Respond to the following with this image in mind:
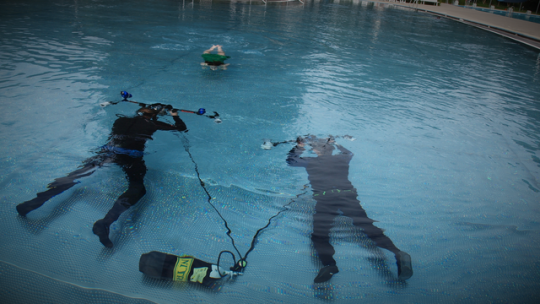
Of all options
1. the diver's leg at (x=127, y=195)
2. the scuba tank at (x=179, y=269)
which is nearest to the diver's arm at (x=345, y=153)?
the scuba tank at (x=179, y=269)

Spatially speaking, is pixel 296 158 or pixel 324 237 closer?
pixel 324 237

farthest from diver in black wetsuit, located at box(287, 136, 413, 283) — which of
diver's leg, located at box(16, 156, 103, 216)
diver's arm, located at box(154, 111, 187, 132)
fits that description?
diver's leg, located at box(16, 156, 103, 216)

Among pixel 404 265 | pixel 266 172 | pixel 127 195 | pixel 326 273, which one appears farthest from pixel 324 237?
pixel 127 195

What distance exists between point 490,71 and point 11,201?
10.8m

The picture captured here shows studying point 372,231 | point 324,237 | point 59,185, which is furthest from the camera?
point 59,185

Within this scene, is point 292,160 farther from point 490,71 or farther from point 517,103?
point 490,71

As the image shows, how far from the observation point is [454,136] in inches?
198

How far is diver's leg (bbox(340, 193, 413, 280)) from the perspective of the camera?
259 cm

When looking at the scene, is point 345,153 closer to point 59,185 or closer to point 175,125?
point 175,125

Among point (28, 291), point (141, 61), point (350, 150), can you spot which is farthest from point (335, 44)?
point (28, 291)

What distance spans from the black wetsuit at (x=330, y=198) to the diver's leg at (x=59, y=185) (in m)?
2.36

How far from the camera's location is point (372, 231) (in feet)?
10.0

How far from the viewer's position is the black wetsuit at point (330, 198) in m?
2.87

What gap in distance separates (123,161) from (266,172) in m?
1.71
